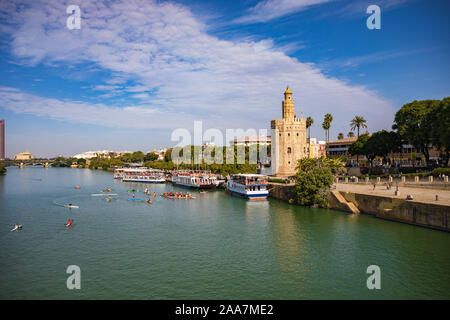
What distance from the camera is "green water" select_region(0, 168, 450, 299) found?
2231 centimetres

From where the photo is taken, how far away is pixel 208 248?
3138 centimetres

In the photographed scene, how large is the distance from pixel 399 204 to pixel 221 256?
77.7ft

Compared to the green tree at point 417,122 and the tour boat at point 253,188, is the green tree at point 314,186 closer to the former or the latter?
the tour boat at point 253,188

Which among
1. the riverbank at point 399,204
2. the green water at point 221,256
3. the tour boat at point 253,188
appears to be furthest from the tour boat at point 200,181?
the riverbank at point 399,204

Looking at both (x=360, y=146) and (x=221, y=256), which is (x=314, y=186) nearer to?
(x=221, y=256)

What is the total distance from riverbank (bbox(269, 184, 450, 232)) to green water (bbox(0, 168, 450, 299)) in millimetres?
1509

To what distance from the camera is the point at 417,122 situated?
199ft

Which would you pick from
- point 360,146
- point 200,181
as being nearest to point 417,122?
point 360,146

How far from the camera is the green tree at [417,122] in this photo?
192ft

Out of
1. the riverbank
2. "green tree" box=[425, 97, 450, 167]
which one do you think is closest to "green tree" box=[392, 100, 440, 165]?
"green tree" box=[425, 97, 450, 167]

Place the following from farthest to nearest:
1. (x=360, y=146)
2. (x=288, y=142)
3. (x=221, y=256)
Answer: (x=360, y=146)
(x=288, y=142)
(x=221, y=256)

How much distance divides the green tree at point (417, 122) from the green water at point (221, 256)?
2635cm
